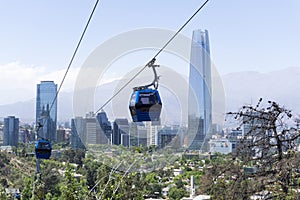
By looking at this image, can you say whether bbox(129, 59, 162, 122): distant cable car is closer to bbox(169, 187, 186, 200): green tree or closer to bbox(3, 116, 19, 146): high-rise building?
bbox(169, 187, 186, 200): green tree

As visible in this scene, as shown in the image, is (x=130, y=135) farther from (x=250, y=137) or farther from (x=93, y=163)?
(x=93, y=163)

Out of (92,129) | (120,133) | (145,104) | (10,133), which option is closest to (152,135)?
(120,133)

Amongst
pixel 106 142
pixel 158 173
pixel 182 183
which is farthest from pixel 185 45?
pixel 158 173

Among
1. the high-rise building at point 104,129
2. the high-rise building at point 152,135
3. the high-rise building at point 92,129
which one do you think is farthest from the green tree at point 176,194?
the high-rise building at point 152,135

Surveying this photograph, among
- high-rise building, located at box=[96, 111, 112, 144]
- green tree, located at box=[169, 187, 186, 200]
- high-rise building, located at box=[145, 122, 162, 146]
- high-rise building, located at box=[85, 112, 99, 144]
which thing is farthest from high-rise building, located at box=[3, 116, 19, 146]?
high-rise building, located at box=[145, 122, 162, 146]

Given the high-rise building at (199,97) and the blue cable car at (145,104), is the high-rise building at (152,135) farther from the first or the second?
the blue cable car at (145,104)

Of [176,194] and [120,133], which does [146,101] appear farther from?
[176,194]

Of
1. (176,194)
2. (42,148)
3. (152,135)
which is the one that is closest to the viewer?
(152,135)
